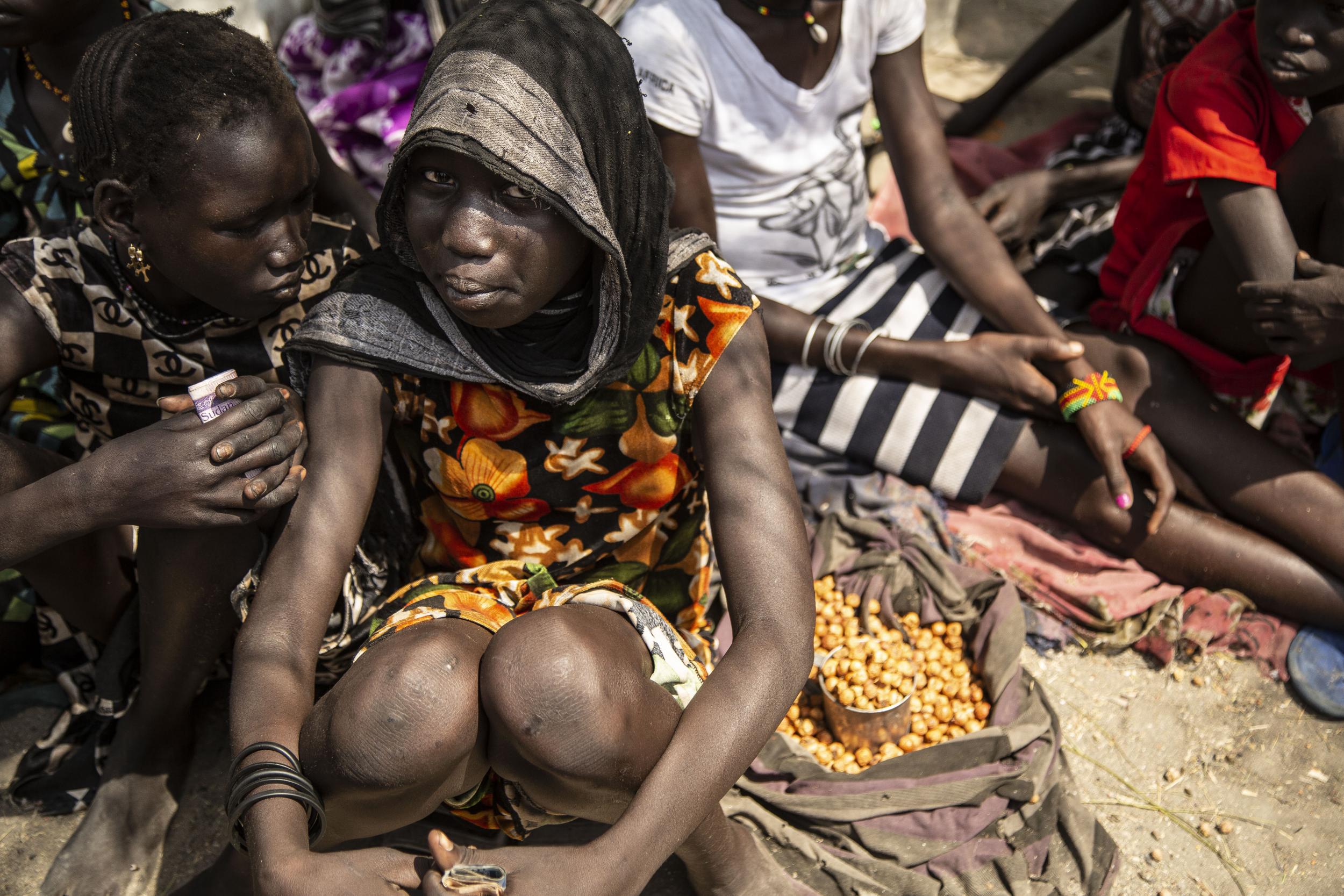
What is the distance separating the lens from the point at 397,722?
175cm

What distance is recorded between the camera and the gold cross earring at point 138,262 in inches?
85.7

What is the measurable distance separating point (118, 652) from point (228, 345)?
0.79m

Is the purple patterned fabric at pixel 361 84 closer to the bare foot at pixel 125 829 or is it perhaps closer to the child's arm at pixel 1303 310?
the bare foot at pixel 125 829

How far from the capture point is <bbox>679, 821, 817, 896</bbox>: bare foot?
2.17 m

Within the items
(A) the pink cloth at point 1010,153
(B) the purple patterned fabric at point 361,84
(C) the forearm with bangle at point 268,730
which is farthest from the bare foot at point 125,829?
(A) the pink cloth at point 1010,153

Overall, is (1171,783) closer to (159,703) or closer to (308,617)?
(308,617)

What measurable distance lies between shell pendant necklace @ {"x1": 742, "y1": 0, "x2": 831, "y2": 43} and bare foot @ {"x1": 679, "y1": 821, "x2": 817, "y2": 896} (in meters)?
2.11

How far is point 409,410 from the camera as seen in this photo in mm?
2111

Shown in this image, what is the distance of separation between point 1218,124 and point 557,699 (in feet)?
7.52

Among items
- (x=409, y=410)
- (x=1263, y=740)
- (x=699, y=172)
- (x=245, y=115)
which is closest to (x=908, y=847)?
(x=1263, y=740)

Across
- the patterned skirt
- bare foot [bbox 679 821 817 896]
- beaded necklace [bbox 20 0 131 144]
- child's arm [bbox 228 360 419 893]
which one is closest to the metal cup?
bare foot [bbox 679 821 817 896]

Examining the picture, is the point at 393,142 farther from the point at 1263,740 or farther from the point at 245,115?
the point at 1263,740

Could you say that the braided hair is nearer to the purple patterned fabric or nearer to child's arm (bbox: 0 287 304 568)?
child's arm (bbox: 0 287 304 568)

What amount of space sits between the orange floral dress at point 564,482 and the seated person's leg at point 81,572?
77cm
